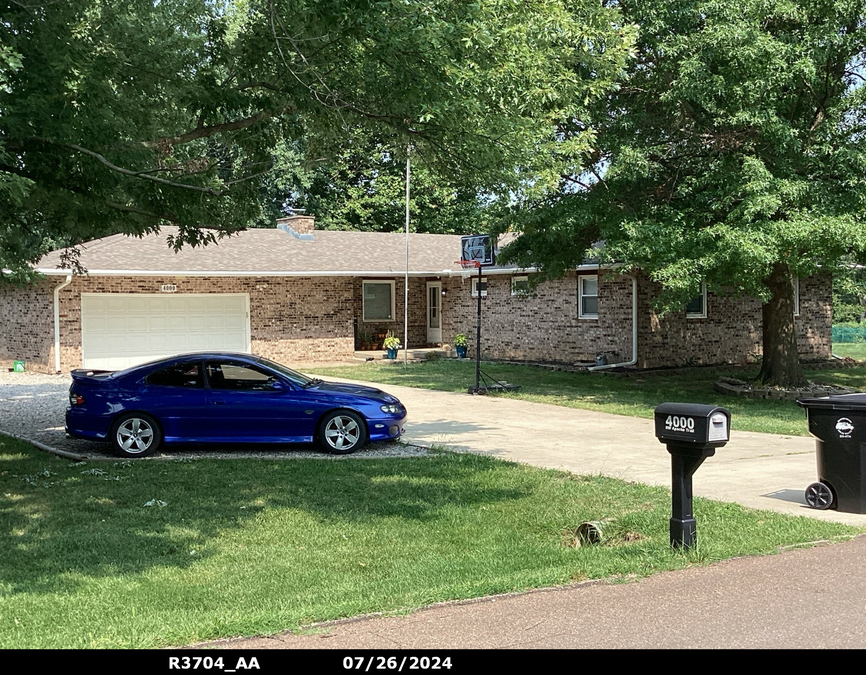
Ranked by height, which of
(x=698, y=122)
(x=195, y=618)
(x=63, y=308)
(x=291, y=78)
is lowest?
(x=195, y=618)

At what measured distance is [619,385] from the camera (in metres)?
22.2

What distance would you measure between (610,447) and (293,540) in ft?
20.0

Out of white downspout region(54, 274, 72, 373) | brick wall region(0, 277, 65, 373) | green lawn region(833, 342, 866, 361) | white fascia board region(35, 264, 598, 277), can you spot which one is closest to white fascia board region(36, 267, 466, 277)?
white fascia board region(35, 264, 598, 277)

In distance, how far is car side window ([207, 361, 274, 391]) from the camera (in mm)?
12641

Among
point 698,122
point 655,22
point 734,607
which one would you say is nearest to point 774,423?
point 698,122

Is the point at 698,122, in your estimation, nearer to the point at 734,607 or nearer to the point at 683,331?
the point at 683,331

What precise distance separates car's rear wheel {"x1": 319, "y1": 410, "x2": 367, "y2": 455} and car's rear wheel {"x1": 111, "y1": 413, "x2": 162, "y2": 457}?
7.18 ft

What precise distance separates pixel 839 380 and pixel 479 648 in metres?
21.1

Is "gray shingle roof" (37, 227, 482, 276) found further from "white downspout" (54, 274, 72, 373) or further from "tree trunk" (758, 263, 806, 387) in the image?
"tree trunk" (758, 263, 806, 387)

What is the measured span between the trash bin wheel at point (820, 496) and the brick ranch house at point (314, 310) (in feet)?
45.1

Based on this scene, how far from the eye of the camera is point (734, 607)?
5797mm

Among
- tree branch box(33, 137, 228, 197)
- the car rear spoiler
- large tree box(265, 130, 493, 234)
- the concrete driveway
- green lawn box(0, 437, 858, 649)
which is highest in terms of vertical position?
large tree box(265, 130, 493, 234)

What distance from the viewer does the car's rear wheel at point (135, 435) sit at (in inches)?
483

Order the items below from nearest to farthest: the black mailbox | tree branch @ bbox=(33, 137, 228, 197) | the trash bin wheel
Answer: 1. the black mailbox
2. the trash bin wheel
3. tree branch @ bbox=(33, 137, 228, 197)
